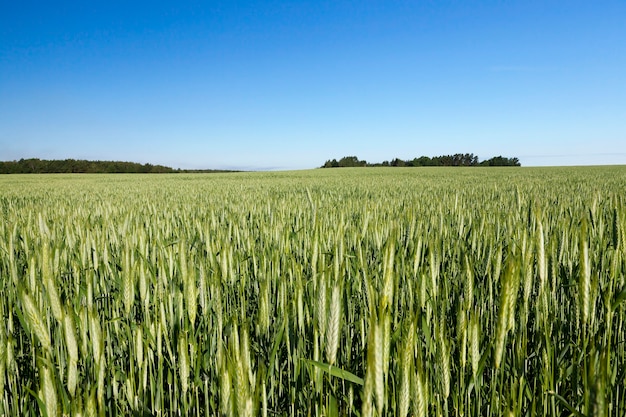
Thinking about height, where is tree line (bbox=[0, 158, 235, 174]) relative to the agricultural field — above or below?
above

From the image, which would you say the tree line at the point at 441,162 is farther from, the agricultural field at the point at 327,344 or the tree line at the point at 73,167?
the agricultural field at the point at 327,344

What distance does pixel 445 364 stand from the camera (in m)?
0.79

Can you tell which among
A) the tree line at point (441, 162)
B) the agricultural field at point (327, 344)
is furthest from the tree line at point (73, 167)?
the agricultural field at point (327, 344)

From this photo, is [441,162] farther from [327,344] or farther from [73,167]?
[327,344]

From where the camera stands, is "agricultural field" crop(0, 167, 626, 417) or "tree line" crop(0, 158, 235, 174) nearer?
"agricultural field" crop(0, 167, 626, 417)

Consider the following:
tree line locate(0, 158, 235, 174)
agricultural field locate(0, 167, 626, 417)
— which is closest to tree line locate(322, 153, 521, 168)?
tree line locate(0, 158, 235, 174)

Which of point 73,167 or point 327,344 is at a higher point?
point 73,167

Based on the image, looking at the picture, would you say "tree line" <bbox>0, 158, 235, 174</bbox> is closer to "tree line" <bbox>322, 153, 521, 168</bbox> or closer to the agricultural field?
"tree line" <bbox>322, 153, 521, 168</bbox>

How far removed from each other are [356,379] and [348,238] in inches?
66.3

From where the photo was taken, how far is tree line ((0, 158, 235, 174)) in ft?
155

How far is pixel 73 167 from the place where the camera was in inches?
1991

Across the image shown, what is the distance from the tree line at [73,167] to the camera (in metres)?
47.3

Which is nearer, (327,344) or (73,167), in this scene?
(327,344)

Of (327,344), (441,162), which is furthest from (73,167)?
(327,344)
